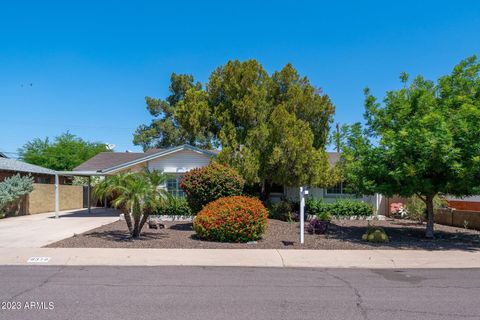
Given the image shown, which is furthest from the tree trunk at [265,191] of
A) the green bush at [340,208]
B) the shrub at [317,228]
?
the shrub at [317,228]

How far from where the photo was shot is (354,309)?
639 centimetres

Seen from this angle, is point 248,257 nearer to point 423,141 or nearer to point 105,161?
point 423,141

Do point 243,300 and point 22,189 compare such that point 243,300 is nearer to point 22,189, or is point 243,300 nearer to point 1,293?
point 1,293

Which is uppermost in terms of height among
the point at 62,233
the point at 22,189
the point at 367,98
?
the point at 367,98

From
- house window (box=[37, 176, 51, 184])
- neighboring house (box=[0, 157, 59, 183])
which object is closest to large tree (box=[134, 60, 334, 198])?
neighboring house (box=[0, 157, 59, 183])

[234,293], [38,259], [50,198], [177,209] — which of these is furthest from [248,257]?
[50,198]

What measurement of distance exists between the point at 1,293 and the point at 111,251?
440 centimetres

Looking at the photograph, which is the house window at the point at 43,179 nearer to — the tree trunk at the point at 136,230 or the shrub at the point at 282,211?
the shrub at the point at 282,211

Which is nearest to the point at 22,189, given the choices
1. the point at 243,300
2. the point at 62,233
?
the point at 62,233

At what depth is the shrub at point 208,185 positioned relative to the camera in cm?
1571

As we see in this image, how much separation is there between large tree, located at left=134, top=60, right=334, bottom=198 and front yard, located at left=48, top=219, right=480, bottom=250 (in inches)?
115

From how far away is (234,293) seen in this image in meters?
7.32

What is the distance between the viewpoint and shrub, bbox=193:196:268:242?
13016 millimetres

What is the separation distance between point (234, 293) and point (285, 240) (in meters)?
6.40
